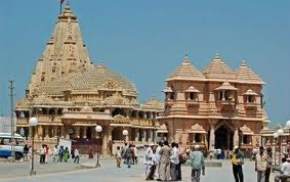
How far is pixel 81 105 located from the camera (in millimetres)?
99438

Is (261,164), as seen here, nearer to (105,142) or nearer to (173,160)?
(173,160)

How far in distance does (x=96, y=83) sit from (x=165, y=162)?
73.3 metres

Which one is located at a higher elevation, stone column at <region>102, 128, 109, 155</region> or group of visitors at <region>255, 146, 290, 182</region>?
stone column at <region>102, 128, 109, 155</region>

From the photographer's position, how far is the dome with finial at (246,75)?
81.8 metres

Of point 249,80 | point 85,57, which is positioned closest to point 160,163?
point 249,80

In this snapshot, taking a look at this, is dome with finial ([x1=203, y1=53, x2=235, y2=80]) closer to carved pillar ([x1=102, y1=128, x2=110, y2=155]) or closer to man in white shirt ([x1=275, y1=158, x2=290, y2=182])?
carved pillar ([x1=102, y1=128, x2=110, y2=155])

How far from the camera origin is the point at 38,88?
109 m

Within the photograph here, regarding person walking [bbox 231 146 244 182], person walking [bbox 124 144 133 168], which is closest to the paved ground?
person walking [bbox 231 146 244 182]

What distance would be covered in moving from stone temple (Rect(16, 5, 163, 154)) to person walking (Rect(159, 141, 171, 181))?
5827 cm

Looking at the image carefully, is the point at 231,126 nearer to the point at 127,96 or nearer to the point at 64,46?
the point at 127,96

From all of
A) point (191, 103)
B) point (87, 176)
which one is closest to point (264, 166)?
point (87, 176)

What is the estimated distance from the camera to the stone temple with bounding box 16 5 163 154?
296 feet

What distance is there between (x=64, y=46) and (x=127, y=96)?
1698 centimetres

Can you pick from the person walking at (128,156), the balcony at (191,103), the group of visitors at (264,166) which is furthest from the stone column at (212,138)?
the group of visitors at (264,166)
